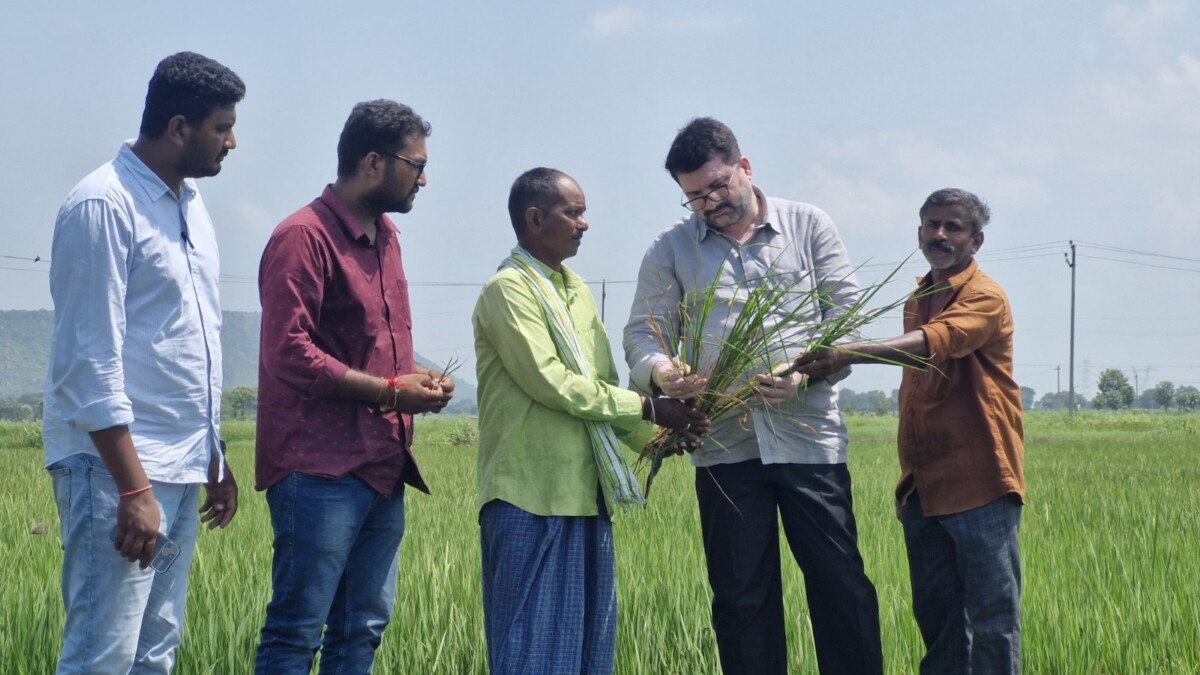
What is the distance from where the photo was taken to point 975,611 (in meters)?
3.21

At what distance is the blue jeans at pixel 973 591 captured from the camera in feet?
10.5

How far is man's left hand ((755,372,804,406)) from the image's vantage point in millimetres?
3184

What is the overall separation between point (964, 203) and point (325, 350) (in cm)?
193

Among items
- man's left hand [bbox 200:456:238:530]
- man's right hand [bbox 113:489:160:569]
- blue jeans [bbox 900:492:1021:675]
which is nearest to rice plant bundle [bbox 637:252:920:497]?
blue jeans [bbox 900:492:1021:675]


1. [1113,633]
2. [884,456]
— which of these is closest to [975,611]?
[1113,633]

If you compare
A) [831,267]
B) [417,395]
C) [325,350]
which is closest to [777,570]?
→ [831,267]

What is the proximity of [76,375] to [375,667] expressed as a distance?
6.05 ft

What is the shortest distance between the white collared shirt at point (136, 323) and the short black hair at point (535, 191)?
32.5 inches

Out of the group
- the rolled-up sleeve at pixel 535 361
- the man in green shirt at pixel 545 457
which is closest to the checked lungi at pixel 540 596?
the man in green shirt at pixel 545 457

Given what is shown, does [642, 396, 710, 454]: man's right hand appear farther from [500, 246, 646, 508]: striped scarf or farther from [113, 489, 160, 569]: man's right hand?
[113, 489, 160, 569]: man's right hand

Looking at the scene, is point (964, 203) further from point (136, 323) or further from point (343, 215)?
point (136, 323)

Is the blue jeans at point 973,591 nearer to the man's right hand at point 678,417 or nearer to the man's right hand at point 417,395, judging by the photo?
the man's right hand at point 678,417

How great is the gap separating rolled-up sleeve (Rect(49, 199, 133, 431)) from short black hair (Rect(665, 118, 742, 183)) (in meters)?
1.59

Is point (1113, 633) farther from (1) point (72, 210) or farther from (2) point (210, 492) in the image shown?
(1) point (72, 210)
